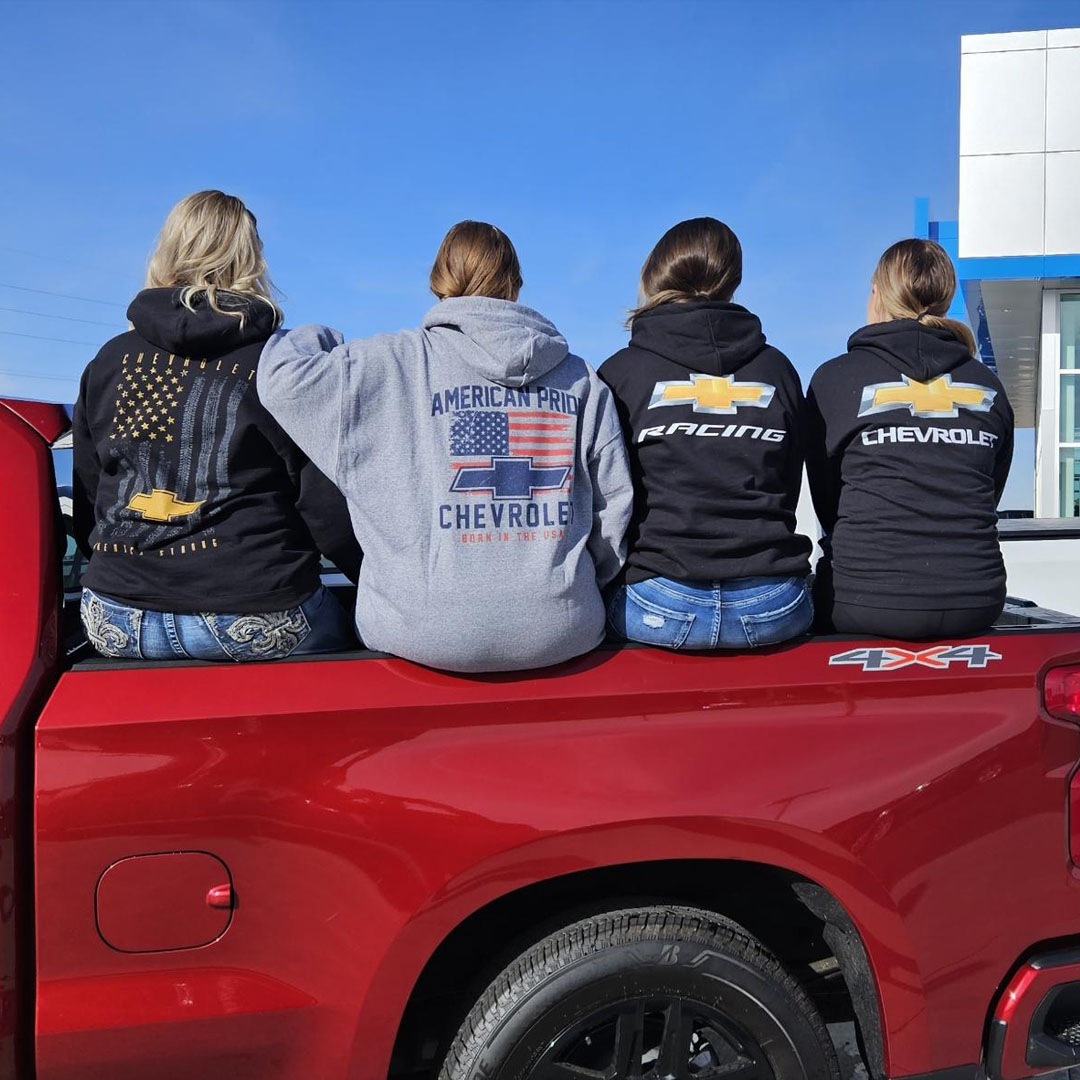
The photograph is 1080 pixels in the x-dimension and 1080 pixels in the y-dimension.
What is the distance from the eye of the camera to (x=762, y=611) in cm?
224

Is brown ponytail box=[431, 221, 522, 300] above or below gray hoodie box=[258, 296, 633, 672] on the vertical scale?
above

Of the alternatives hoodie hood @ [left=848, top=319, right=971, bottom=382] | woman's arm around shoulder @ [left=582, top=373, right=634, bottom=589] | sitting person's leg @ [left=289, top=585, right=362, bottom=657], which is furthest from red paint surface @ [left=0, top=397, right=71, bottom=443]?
hoodie hood @ [left=848, top=319, right=971, bottom=382]

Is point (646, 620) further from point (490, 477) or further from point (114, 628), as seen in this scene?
point (114, 628)

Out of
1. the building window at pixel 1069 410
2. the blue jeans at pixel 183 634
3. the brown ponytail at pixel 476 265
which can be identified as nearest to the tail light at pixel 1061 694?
the brown ponytail at pixel 476 265

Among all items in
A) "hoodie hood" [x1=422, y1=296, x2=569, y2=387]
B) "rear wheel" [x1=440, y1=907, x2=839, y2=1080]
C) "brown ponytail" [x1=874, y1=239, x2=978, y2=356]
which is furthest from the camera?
"brown ponytail" [x1=874, y1=239, x2=978, y2=356]

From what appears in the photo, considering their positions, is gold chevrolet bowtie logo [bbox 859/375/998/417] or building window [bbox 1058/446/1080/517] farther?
building window [bbox 1058/446/1080/517]

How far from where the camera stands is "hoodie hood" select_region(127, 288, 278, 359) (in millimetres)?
2162

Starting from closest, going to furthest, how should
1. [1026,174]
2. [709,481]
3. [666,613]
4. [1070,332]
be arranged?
[666,613] < [709,481] < [1026,174] < [1070,332]

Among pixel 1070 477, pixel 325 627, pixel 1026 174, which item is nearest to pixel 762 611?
pixel 325 627

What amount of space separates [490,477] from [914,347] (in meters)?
1.31

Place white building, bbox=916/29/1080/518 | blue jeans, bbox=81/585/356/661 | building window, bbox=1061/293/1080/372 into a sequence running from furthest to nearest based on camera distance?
building window, bbox=1061/293/1080/372
white building, bbox=916/29/1080/518
blue jeans, bbox=81/585/356/661

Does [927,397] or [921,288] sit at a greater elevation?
[921,288]

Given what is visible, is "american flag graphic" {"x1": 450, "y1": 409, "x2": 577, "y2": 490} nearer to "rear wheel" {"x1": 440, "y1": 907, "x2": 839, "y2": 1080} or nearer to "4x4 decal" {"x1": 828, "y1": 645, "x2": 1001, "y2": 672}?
"4x4 decal" {"x1": 828, "y1": 645, "x2": 1001, "y2": 672}

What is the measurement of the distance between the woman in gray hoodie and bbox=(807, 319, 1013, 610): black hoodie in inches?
30.3
